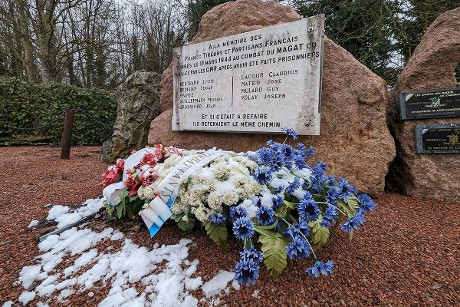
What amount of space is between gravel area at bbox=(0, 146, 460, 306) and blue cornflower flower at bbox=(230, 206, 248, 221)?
30 centimetres

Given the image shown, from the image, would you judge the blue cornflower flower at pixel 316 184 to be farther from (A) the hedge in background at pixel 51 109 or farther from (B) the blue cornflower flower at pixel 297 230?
(A) the hedge in background at pixel 51 109

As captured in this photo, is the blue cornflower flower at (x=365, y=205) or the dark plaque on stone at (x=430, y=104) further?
the dark plaque on stone at (x=430, y=104)

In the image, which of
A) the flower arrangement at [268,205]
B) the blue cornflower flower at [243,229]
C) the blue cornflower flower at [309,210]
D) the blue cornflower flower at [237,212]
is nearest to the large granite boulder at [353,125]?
the flower arrangement at [268,205]

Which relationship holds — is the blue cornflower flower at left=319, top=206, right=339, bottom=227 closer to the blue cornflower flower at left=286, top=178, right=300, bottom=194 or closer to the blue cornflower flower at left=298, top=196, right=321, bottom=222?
the blue cornflower flower at left=298, top=196, right=321, bottom=222

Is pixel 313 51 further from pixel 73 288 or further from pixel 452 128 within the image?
pixel 73 288

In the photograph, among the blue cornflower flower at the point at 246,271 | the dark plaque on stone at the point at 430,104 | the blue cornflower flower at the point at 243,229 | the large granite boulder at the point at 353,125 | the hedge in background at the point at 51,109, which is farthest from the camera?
the hedge in background at the point at 51,109

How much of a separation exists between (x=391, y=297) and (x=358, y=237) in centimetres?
59

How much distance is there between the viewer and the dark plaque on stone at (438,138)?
2805 millimetres

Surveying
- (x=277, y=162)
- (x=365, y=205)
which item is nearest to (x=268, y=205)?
(x=277, y=162)

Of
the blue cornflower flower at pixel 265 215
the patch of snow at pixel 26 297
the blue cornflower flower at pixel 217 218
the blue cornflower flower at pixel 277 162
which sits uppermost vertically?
the blue cornflower flower at pixel 277 162

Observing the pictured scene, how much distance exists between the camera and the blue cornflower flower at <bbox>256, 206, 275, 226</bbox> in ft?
4.72

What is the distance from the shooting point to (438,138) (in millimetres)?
2881

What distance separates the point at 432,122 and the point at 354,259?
2221 millimetres

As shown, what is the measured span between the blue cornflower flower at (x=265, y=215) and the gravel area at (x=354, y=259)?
294mm
